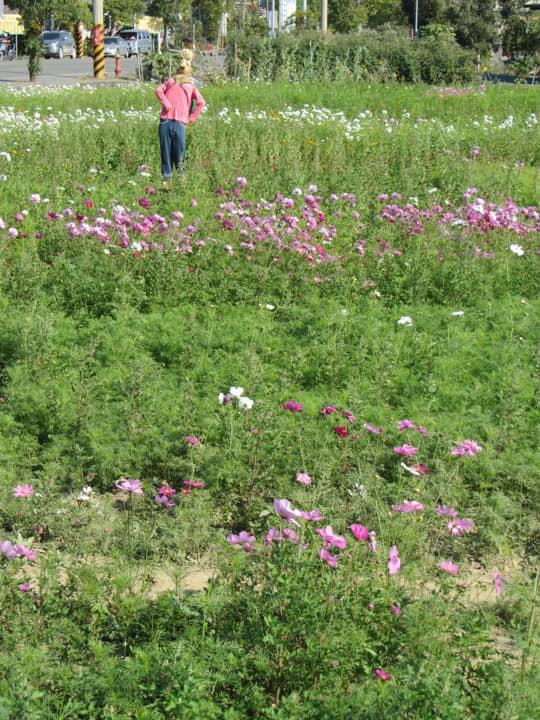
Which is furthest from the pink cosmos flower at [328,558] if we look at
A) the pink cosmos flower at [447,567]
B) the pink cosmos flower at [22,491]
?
the pink cosmos flower at [22,491]

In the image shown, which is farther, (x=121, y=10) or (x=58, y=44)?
(x=121, y=10)

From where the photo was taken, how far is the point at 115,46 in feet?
148

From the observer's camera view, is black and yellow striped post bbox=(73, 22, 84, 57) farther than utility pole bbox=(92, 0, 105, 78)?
Yes

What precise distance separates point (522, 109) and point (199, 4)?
160ft

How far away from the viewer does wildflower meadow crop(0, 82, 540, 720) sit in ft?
8.07

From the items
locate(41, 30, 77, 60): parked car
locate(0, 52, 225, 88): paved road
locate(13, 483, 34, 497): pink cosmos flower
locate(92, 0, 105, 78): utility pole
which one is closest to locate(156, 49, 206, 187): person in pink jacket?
locate(13, 483, 34, 497): pink cosmos flower

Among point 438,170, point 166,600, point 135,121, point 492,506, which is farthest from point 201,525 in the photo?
point 135,121

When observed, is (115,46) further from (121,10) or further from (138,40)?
(121,10)

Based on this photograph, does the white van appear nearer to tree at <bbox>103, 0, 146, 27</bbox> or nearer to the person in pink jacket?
tree at <bbox>103, 0, 146, 27</bbox>

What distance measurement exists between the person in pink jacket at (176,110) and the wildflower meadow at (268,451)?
0.57 m

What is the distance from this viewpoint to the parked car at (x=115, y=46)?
44.3 metres

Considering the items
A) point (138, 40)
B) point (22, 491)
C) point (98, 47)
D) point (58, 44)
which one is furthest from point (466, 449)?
point (138, 40)

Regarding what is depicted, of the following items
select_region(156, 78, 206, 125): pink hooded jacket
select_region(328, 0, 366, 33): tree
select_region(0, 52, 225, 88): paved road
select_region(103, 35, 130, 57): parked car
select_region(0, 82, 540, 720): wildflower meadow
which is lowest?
select_region(0, 82, 540, 720): wildflower meadow

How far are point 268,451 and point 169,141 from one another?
6352 millimetres
